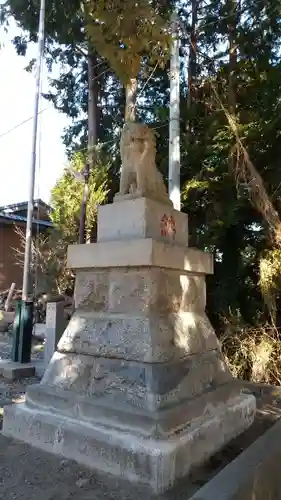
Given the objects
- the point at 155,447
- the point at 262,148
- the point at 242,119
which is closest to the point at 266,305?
the point at 262,148

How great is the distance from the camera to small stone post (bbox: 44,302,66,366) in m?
7.19

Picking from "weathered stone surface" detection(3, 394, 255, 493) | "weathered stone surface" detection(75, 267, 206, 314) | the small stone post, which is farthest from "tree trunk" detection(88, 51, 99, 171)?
"weathered stone surface" detection(3, 394, 255, 493)

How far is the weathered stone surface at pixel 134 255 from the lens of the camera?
327 centimetres

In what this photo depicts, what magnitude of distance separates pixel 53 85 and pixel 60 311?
9.63m

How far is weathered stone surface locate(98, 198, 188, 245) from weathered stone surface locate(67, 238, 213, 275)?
0.13 metres

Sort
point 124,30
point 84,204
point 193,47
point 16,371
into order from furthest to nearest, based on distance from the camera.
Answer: point 84,204 < point 193,47 < point 16,371 < point 124,30

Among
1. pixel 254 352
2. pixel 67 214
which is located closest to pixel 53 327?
pixel 254 352

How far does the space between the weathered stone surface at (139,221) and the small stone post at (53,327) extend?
12.9 feet

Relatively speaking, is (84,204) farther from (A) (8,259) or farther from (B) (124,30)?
(A) (8,259)

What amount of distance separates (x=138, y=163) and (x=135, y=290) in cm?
118

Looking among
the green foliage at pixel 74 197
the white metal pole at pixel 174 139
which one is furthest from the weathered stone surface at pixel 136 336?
the green foliage at pixel 74 197

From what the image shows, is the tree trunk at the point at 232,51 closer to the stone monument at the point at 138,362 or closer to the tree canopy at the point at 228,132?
the tree canopy at the point at 228,132

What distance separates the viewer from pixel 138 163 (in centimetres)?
372

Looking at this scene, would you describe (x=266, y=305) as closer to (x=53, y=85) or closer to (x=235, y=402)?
(x=235, y=402)
